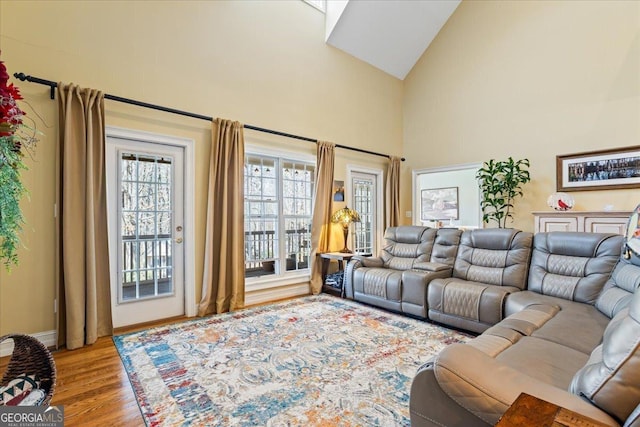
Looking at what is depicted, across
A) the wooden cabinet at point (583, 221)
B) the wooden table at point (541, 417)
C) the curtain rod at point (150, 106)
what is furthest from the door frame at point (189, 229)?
the wooden cabinet at point (583, 221)

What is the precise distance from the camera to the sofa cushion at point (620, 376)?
887 millimetres

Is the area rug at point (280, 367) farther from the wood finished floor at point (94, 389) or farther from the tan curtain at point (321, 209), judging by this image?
the tan curtain at point (321, 209)

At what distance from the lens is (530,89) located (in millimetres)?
5094

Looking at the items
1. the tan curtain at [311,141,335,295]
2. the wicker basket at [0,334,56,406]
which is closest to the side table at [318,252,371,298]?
the tan curtain at [311,141,335,295]

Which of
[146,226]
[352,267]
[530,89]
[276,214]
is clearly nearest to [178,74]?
[146,226]

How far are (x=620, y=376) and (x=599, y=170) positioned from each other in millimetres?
4775

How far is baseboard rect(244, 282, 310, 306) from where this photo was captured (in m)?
4.31

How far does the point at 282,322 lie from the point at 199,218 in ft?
5.15

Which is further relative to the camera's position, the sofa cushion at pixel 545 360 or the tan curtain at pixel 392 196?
the tan curtain at pixel 392 196

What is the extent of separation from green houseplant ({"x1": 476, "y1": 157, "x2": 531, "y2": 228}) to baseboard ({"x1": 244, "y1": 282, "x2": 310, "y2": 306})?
3241 mm

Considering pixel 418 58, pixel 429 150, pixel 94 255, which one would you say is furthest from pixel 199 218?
pixel 418 58

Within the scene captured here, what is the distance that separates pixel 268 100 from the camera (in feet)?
14.8

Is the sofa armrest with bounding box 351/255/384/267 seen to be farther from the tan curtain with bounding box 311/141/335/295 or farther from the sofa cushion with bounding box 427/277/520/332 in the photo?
the sofa cushion with bounding box 427/277/520/332

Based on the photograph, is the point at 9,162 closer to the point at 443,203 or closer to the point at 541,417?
the point at 541,417
